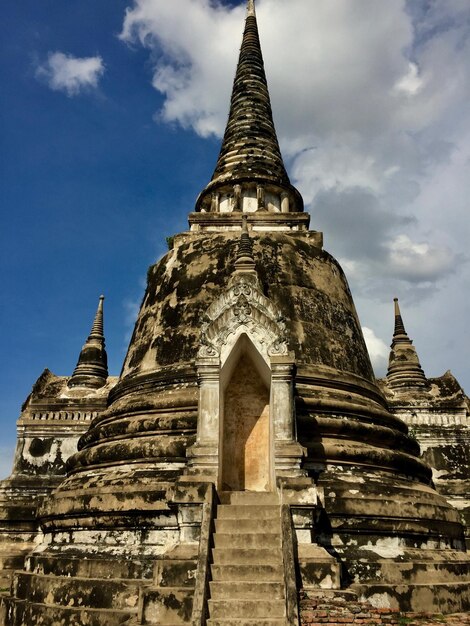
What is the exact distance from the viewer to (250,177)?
14469mm

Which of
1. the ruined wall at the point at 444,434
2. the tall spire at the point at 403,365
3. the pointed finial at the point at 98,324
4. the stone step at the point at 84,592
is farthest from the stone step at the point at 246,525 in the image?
the pointed finial at the point at 98,324

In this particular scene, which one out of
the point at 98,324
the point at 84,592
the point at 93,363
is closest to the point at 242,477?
the point at 84,592

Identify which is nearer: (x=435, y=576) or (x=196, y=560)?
(x=196, y=560)

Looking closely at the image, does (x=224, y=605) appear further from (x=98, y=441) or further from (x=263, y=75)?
(x=263, y=75)

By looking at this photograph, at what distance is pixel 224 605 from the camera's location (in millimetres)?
5699

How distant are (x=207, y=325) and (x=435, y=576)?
4.67 meters

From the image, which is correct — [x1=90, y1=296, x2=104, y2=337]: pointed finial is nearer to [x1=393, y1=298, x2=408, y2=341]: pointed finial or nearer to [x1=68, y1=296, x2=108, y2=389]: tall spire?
[x1=68, y1=296, x2=108, y2=389]: tall spire

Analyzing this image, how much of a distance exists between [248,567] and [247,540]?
47cm

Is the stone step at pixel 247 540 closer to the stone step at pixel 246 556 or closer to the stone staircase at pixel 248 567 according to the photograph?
the stone staircase at pixel 248 567

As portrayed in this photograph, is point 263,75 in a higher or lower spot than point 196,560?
higher

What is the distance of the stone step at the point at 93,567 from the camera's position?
24.2 ft

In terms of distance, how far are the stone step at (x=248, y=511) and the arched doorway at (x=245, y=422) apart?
4.01ft

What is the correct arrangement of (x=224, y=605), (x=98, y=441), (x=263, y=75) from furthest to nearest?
(x=263, y=75), (x=98, y=441), (x=224, y=605)

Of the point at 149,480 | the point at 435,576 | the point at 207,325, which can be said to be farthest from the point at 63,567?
the point at 435,576
